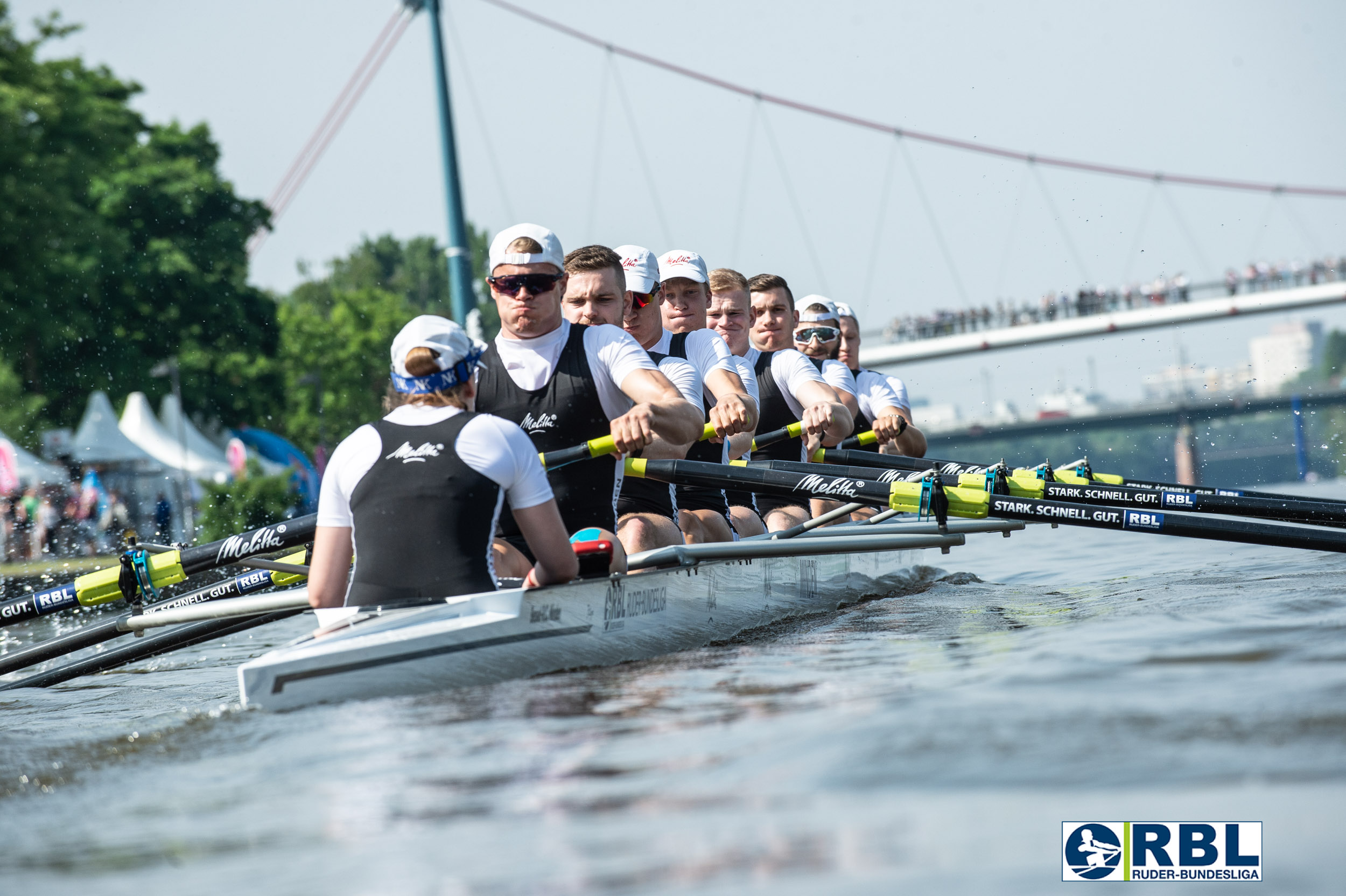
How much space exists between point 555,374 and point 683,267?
8.55 ft

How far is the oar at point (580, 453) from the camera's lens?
16.8ft

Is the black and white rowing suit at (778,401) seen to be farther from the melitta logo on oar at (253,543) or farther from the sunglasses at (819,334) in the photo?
the melitta logo on oar at (253,543)

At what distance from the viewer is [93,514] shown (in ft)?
86.3

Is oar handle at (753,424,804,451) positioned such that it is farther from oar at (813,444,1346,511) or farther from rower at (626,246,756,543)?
rower at (626,246,756,543)

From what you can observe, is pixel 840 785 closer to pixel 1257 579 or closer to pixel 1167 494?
pixel 1167 494

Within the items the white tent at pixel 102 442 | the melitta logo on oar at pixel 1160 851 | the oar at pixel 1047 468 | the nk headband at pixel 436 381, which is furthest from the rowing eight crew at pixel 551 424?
the white tent at pixel 102 442

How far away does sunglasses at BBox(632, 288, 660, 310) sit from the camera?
6996 mm

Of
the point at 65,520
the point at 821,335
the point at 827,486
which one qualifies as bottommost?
the point at 827,486

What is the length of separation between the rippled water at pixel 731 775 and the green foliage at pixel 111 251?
27.7 metres

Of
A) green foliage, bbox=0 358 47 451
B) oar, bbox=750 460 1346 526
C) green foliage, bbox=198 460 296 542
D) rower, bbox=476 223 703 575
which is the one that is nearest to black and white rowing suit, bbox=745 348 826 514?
oar, bbox=750 460 1346 526

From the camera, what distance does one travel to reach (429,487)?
4020mm

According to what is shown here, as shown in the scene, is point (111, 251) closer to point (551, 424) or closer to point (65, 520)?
point (65, 520)

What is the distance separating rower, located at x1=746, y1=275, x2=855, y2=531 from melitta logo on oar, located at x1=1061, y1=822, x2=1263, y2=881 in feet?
17.9

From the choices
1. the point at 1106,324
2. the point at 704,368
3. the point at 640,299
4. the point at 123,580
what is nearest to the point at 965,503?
the point at 704,368
